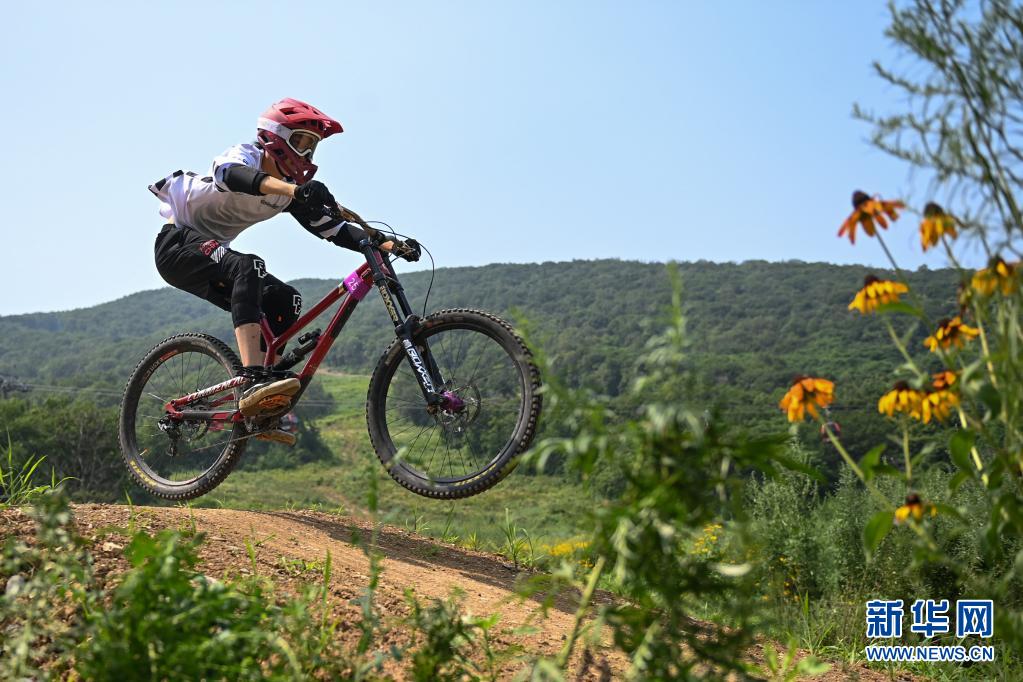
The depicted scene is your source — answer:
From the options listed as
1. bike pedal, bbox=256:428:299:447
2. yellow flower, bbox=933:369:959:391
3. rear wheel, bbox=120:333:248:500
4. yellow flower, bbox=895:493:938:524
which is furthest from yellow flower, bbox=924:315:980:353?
rear wheel, bbox=120:333:248:500

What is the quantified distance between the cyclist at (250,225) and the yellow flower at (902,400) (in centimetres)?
311

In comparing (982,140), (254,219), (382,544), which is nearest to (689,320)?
(982,140)

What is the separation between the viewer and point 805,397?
305 centimetres

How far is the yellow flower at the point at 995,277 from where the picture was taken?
2.43 m

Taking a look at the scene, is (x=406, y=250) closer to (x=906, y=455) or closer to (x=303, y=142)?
(x=303, y=142)

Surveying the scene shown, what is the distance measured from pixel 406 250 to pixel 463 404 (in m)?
1.07

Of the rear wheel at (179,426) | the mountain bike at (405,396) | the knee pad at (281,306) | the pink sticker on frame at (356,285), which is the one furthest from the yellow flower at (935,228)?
the rear wheel at (179,426)

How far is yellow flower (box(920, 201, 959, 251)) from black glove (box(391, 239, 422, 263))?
128 inches

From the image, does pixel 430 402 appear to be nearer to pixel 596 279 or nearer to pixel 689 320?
pixel 689 320

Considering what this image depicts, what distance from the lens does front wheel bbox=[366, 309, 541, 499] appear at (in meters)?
4.84

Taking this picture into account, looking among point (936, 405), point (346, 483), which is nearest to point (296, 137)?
point (936, 405)

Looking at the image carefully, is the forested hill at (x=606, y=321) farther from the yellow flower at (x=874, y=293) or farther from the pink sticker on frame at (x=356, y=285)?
the yellow flower at (x=874, y=293)

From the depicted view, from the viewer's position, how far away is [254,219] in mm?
6047

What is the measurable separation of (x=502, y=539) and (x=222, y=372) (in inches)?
87.7
